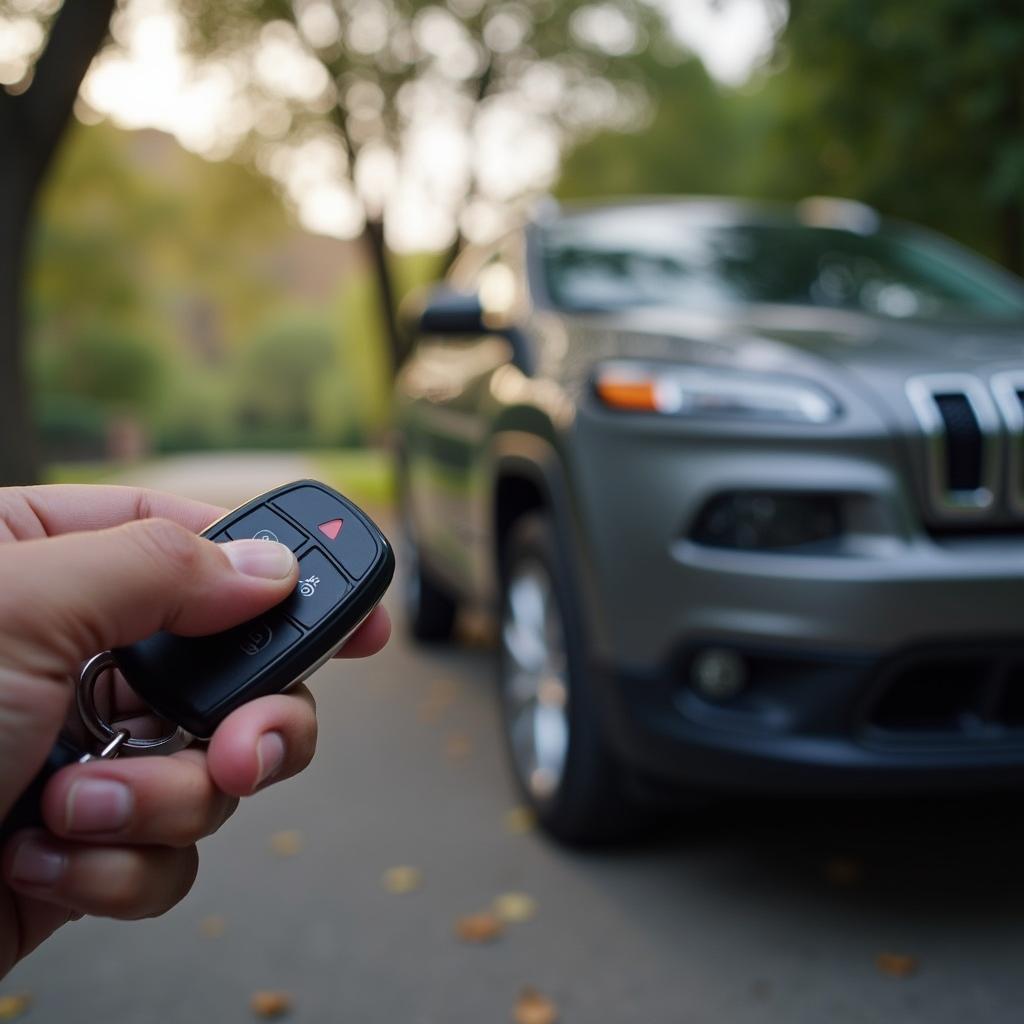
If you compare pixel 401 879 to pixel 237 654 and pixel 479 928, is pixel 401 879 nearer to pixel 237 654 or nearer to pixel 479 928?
pixel 479 928

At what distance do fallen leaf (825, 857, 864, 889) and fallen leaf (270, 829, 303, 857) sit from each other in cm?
144

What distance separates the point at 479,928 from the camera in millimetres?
2795

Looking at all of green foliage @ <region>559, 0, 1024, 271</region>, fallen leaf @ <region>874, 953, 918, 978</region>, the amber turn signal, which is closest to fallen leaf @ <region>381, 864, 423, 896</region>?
fallen leaf @ <region>874, 953, 918, 978</region>

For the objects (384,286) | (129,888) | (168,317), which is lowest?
(168,317)

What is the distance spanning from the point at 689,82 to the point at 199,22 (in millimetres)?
8571

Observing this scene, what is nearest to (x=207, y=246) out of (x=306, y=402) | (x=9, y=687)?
(x=9, y=687)

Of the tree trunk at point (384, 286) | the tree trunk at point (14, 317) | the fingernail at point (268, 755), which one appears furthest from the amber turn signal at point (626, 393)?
the tree trunk at point (384, 286)

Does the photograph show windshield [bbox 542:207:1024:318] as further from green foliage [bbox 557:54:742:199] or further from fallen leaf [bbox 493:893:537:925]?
green foliage [bbox 557:54:742:199]

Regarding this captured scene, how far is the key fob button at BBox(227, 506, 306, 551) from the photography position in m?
1.32

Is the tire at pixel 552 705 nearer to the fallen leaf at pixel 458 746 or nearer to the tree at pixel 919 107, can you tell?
the fallen leaf at pixel 458 746

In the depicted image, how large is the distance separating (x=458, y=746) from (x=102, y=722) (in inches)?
128

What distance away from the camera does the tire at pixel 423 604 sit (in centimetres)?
595

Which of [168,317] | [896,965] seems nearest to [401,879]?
[896,965]

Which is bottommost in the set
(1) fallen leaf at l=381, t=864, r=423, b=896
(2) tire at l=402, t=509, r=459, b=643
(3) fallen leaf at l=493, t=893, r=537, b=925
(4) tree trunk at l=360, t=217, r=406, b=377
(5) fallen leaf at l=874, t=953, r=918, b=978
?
(4) tree trunk at l=360, t=217, r=406, b=377
